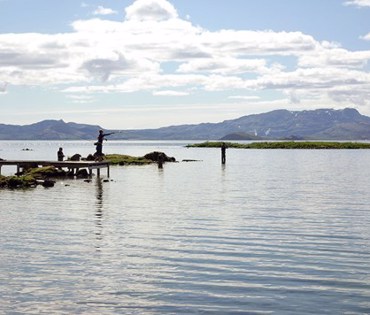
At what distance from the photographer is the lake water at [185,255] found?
14.5 metres

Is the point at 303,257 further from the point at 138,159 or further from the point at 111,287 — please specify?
the point at 138,159

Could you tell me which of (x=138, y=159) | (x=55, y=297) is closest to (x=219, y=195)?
(x=55, y=297)

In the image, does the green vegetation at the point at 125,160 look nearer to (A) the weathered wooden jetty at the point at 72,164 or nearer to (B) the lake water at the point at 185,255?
(A) the weathered wooden jetty at the point at 72,164

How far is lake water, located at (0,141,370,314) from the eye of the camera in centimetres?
1452

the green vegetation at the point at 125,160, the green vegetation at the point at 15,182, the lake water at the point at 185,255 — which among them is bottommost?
the lake water at the point at 185,255

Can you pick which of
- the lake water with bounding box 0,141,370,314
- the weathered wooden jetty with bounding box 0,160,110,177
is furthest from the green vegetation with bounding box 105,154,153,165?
the lake water with bounding box 0,141,370,314

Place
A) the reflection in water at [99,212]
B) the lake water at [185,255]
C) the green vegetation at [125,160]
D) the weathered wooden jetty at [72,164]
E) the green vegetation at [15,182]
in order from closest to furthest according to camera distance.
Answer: the lake water at [185,255]
the reflection in water at [99,212]
the green vegetation at [15,182]
the weathered wooden jetty at [72,164]
the green vegetation at [125,160]

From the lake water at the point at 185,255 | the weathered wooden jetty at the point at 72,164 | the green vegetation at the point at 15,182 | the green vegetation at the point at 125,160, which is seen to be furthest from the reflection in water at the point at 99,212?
the green vegetation at the point at 125,160

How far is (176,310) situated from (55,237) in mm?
11001

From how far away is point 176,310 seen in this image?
13.9 metres

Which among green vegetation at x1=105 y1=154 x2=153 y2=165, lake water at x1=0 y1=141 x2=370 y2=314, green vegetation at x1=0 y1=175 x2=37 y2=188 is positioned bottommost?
lake water at x1=0 y1=141 x2=370 y2=314

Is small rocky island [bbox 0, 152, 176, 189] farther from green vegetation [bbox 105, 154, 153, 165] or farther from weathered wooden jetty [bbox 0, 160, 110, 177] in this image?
weathered wooden jetty [bbox 0, 160, 110, 177]

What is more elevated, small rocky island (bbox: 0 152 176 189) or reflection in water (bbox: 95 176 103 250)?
small rocky island (bbox: 0 152 176 189)

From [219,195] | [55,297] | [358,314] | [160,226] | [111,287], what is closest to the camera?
[358,314]
